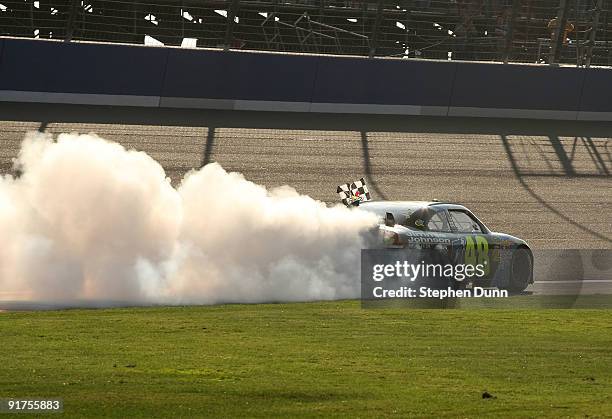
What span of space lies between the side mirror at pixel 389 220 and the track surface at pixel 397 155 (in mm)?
5315

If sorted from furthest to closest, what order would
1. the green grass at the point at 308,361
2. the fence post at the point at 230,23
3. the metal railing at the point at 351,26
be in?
the fence post at the point at 230,23, the metal railing at the point at 351,26, the green grass at the point at 308,361

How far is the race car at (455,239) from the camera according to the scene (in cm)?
1588

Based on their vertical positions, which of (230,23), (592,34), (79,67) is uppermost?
(592,34)

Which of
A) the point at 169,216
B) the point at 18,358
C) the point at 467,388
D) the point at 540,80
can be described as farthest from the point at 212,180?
the point at 540,80

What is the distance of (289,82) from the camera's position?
2750 cm

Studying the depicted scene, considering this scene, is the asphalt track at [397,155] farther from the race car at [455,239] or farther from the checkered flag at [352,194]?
the checkered flag at [352,194]

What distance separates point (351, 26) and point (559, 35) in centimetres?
535

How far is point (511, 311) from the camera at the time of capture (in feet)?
48.7

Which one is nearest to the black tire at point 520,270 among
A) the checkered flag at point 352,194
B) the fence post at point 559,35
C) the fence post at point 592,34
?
the checkered flag at point 352,194

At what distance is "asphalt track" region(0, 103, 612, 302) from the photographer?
2280 cm

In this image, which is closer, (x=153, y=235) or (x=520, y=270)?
(x=153, y=235)

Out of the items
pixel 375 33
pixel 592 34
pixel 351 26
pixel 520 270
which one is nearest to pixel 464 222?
pixel 520 270

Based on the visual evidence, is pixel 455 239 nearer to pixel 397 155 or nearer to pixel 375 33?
pixel 397 155

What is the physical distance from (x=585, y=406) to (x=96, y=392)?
3592 millimetres
